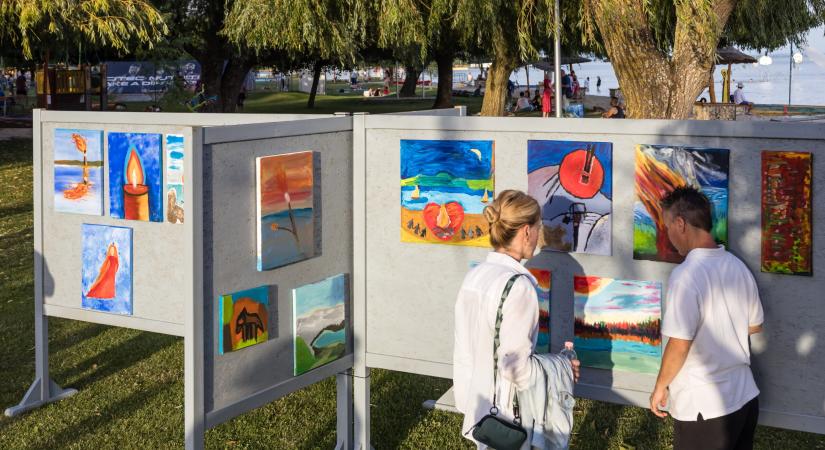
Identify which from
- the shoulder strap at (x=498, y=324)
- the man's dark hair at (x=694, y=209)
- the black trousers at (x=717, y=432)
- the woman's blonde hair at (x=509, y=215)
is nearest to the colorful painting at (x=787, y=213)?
the man's dark hair at (x=694, y=209)

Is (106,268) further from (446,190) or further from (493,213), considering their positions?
(493,213)

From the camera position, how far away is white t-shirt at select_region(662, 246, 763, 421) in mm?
3992

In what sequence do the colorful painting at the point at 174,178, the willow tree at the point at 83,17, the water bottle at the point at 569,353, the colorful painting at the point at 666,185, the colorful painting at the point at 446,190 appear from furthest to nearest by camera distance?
1. the willow tree at the point at 83,17
2. the colorful painting at the point at 174,178
3. the colorful painting at the point at 446,190
4. the colorful painting at the point at 666,185
5. the water bottle at the point at 569,353

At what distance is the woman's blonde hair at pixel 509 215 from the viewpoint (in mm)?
4059

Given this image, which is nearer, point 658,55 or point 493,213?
point 493,213

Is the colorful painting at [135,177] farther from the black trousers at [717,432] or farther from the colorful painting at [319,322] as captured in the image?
the black trousers at [717,432]

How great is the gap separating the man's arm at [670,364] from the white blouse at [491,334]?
530mm

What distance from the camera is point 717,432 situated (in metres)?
4.12

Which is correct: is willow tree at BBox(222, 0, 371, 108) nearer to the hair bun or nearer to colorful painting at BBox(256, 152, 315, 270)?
colorful painting at BBox(256, 152, 315, 270)

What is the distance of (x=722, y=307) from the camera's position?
406 cm

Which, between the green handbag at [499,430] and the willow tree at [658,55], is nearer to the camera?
the green handbag at [499,430]

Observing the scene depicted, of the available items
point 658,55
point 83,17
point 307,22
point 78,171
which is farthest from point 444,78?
point 78,171

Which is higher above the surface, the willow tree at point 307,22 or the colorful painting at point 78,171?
the willow tree at point 307,22

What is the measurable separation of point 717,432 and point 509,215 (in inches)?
48.0
